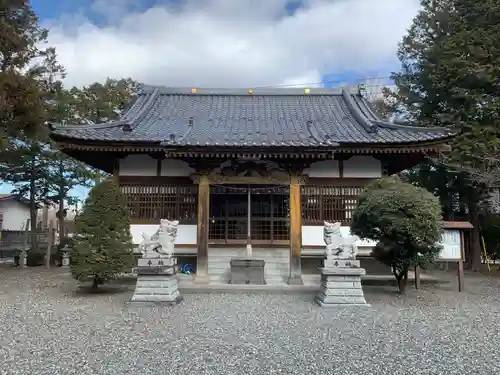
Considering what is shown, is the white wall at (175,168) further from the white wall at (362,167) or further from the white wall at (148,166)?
the white wall at (362,167)

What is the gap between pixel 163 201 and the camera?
11.5 m

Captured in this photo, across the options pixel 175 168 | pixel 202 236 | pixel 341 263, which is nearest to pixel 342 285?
pixel 341 263

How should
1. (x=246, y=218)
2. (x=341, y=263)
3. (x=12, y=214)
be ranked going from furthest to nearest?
(x=12, y=214) → (x=246, y=218) → (x=341, y=263)

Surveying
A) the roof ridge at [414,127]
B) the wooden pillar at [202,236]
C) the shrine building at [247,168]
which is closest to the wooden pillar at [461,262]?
the shrine building at [247,168]

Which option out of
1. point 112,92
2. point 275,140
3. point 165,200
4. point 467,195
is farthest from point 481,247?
point 112,92

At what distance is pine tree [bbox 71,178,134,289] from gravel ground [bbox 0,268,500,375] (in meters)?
0.62

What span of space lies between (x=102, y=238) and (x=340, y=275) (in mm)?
5191

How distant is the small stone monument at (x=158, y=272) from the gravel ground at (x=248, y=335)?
323 mm

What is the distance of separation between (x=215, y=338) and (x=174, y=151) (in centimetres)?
543

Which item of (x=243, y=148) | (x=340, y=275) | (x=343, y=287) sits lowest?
(x=343, y=287)

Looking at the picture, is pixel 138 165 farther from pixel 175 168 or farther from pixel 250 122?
pixel 250 122

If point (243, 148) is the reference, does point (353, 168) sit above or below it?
below

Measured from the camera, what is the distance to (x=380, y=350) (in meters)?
4.95

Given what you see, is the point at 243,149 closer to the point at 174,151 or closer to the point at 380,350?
the point at 174,151
